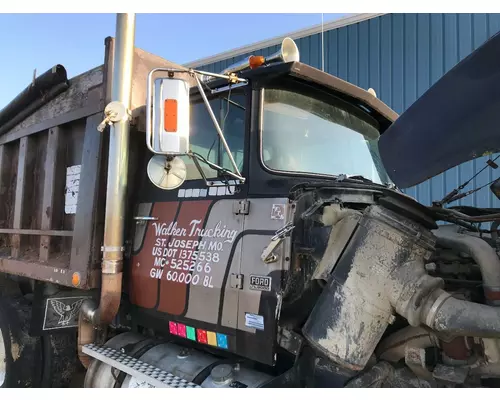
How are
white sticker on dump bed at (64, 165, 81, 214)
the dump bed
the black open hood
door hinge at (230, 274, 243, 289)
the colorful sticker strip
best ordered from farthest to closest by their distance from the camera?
white sticker on dump bed at (64, 165, 81, 214)
the dump bed
the colorful sticker strip
door hinge at (230, 274, 243, 289)
the black open hood

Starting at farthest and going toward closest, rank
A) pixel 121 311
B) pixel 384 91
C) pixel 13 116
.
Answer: pixel 384 91, pixel 13 116, pixel 121 311

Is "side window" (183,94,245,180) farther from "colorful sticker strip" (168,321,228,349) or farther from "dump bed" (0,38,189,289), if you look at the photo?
"colorful sticker strip" (168,321,228,349)

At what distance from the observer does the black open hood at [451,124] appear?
5.56 feet

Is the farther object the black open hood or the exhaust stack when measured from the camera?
the exhaust stack

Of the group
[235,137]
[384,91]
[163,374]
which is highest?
[384,91]

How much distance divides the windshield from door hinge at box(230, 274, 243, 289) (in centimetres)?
62

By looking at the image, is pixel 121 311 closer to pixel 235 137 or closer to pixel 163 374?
pixel 163 374

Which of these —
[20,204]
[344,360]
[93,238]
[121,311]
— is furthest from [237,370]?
[20,204]

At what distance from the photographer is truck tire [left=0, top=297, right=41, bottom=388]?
351 cm

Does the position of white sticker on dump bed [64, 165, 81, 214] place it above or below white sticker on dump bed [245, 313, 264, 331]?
above

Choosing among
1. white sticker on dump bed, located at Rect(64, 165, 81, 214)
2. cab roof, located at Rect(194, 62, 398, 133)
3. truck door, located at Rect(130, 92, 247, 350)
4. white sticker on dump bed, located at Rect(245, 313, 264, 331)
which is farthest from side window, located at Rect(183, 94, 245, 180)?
white sticker on dump bed, located at Rect(64, 165, 81, 214)

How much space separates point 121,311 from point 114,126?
4.24ft

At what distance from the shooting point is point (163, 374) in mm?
2492

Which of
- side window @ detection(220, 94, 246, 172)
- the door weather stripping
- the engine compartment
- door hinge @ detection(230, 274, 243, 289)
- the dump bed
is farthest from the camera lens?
the dump bed
